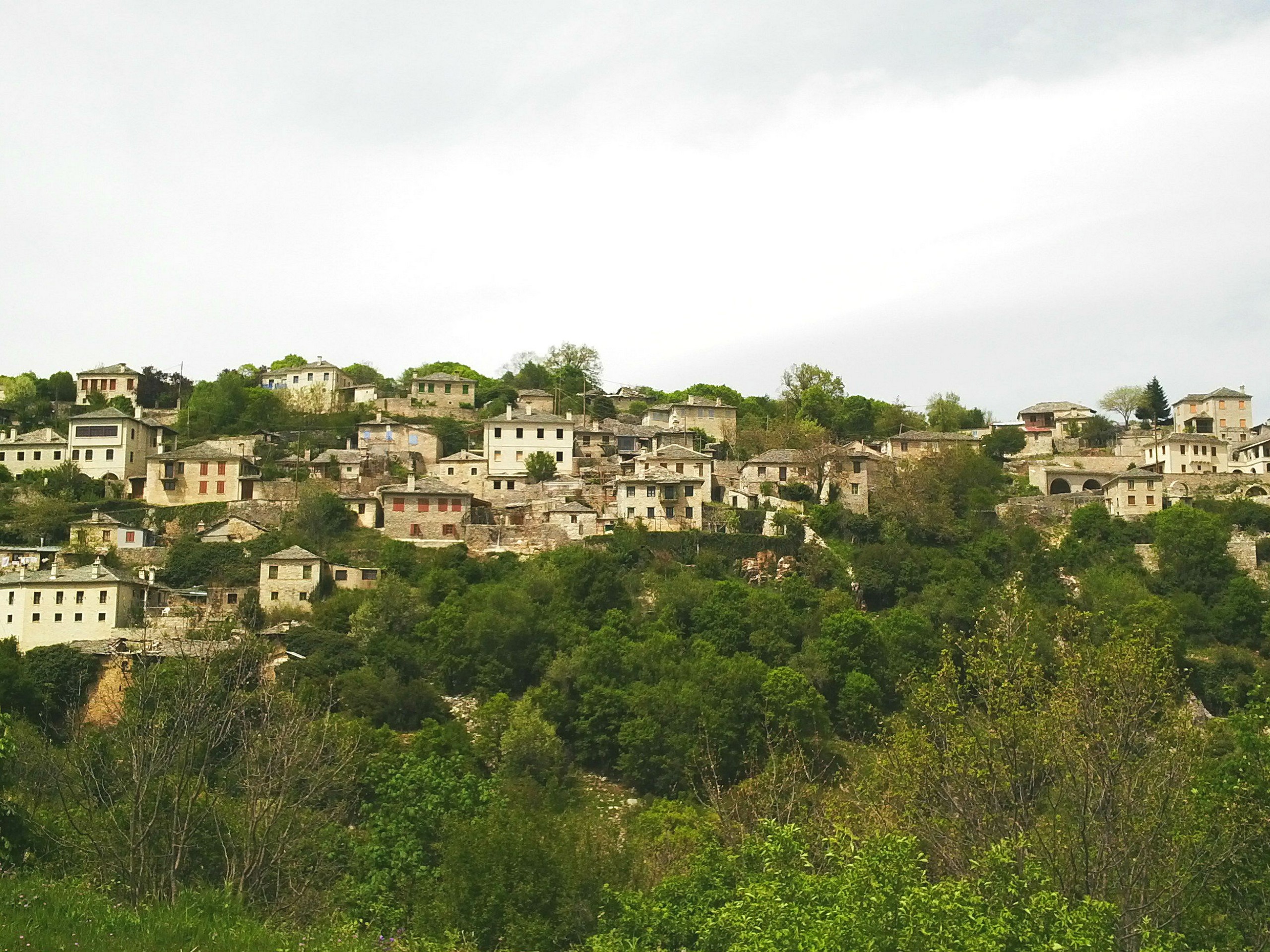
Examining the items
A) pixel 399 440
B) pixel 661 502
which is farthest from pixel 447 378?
pixel 661 502

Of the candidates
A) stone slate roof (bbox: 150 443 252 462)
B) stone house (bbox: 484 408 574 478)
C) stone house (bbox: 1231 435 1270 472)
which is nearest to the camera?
stone slate roof (bbox: 150 443 252 462)

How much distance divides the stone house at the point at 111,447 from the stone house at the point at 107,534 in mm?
7861

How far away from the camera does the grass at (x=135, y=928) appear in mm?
14734

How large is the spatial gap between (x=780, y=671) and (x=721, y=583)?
27.1 ft

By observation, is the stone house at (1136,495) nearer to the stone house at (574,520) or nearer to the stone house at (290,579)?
the stone house at (574,520)

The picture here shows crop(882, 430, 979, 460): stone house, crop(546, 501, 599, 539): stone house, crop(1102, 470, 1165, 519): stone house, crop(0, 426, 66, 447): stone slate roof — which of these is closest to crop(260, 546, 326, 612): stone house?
crop(546, 501, 599, 539): stone house

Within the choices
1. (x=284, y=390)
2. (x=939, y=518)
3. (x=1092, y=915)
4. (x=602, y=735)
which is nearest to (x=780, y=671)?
(x=602, y=735)

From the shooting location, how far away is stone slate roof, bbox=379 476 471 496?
6675 cm

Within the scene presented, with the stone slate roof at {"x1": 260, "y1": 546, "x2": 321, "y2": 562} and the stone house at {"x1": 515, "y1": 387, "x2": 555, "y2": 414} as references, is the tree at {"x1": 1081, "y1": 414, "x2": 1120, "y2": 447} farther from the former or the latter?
the stone slate roof at {"x1": 260, "y1": 546, "x2": 321, "y2": 562}

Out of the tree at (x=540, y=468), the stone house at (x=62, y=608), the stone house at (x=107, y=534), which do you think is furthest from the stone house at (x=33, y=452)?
the tree at (x=540, y=468)

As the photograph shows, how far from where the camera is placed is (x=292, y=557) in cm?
6025

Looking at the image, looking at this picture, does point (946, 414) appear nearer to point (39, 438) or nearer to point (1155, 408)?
point (1155, 408)

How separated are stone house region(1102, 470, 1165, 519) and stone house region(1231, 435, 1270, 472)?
484 inches

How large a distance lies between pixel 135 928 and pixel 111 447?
63.0m
